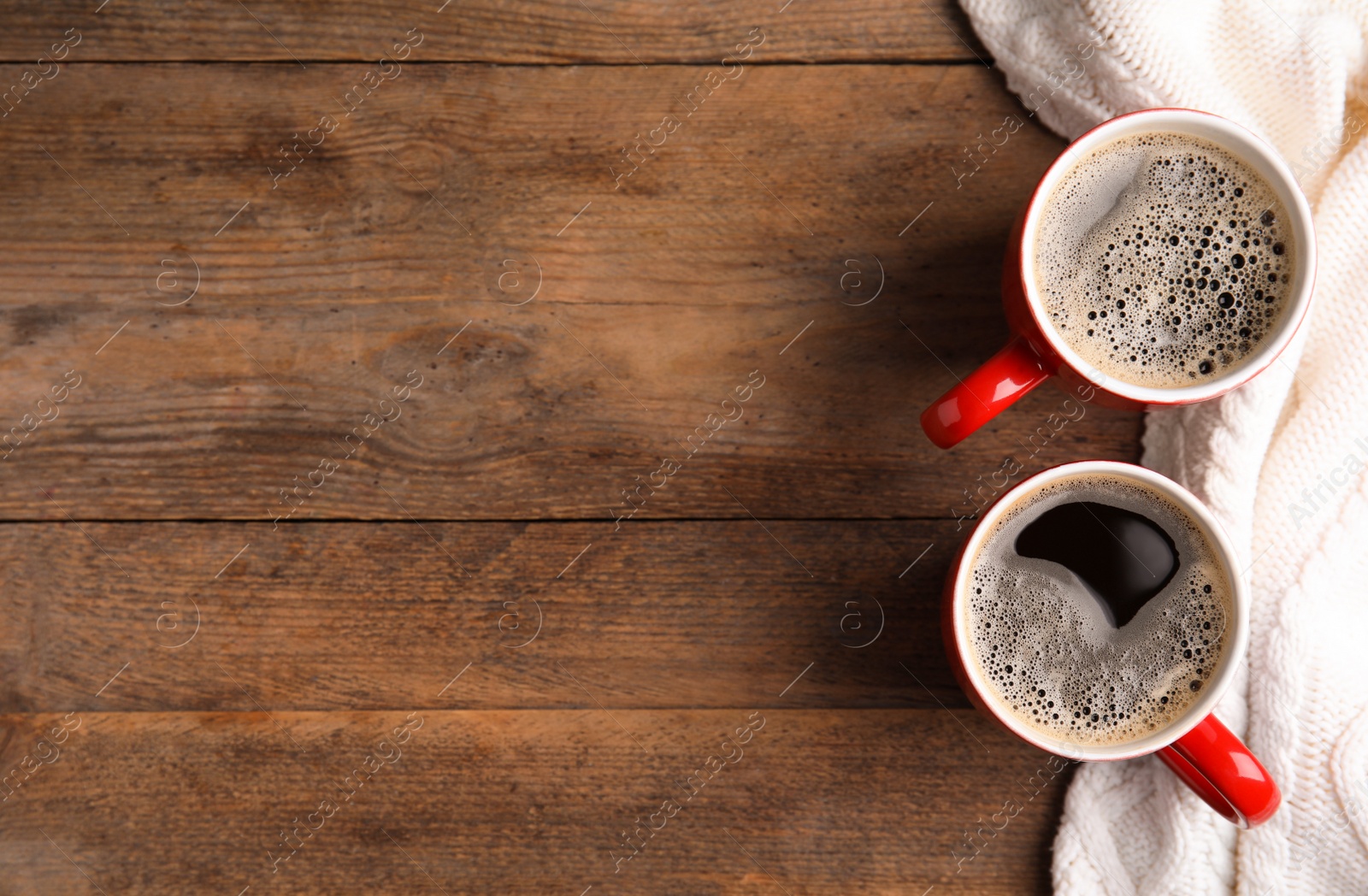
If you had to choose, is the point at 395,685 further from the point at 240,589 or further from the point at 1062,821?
the point at 1062,821

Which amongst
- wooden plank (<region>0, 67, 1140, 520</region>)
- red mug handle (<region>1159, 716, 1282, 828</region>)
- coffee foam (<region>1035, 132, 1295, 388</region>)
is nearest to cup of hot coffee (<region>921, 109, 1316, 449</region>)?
coffee foam (<region>1035, 132, 1295, 388</region>)

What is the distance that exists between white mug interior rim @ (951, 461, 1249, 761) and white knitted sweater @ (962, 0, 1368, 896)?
11cm

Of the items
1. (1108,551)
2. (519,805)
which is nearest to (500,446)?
(519,805)

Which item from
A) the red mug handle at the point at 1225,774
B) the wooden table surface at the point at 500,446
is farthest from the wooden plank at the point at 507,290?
the red mug handle at the point at 1225,774

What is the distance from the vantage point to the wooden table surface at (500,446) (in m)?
0.74

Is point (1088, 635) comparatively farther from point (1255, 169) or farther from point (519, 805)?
point (519, 805)

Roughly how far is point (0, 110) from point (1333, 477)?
1.17m

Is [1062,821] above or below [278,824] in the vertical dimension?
below

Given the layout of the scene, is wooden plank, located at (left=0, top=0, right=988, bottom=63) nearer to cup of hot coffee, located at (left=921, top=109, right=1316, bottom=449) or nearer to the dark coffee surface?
cup of hot coffee, located at (left=921, top=109, right=1316, bottom=449)

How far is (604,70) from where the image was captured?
747mm

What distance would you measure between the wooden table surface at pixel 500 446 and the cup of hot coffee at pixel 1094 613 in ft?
0.31

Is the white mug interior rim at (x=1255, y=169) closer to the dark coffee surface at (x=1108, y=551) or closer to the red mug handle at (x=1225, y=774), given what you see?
the dark coffee surface at (x=1108, y=551)

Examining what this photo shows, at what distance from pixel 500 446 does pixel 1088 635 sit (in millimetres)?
494

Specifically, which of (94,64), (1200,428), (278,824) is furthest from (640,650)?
(94,64)
